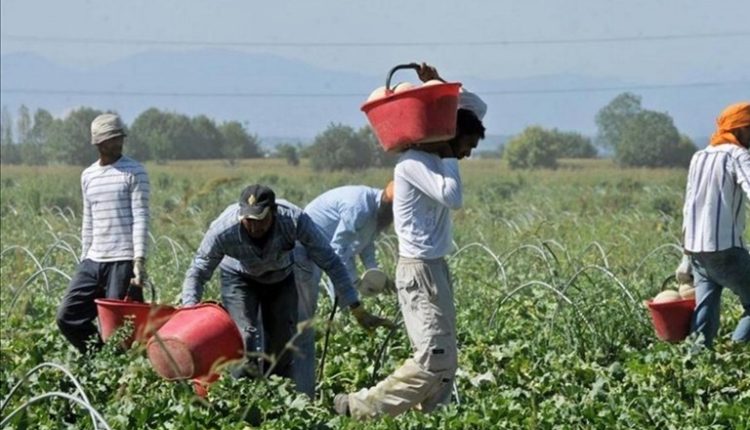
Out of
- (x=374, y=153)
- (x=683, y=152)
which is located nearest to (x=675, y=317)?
(x=374, y=153)

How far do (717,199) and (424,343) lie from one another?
193cm

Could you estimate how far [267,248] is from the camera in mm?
6492

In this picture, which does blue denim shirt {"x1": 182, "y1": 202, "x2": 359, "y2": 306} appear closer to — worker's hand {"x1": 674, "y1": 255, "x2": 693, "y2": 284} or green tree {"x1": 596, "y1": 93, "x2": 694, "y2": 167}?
worker's hand {"x1": 674, "y1": 255, "x2": 693, "y2": 284}

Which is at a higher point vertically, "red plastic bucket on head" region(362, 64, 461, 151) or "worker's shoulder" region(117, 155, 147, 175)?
"red plastic bucket on head" region(362, 64, 461, 151)

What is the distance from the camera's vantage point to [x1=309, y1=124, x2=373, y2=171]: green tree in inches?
2562

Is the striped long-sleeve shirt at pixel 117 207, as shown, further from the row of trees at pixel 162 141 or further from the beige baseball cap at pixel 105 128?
the row of trees at pixel 162 141

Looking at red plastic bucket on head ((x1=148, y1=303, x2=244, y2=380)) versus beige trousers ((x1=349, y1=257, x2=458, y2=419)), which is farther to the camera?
beige trousers ((x1=349, y1=257, x2=458, y2=419))

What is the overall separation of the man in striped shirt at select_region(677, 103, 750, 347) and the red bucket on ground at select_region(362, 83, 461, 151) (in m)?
1.86

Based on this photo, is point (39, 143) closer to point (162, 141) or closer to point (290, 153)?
point (162, 141)

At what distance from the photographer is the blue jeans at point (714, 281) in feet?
24.4

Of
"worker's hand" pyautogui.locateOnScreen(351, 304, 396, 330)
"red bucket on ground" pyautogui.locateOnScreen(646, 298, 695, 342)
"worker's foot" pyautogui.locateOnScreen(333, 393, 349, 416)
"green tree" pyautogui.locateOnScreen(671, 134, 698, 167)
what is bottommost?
"green tree" pyautogui.locateOnScreen(671, 134, 698, 167)

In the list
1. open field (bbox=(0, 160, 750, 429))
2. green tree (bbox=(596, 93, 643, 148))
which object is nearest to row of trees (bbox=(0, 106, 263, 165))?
green tree (bbox=(596, 93, 643, 148))

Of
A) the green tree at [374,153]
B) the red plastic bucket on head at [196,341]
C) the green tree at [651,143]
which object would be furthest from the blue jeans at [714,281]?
the green tree at [651,143]

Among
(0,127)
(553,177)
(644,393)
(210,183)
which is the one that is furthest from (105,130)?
(0,127)
